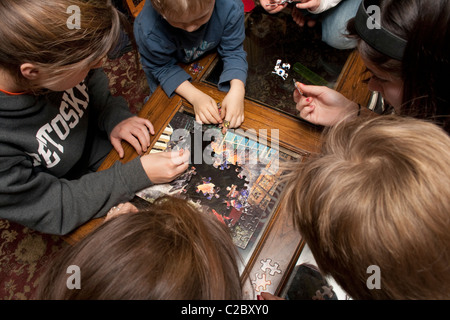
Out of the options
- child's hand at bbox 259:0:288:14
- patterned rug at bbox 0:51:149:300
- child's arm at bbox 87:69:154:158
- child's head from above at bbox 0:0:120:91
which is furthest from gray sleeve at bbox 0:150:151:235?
child's hand at bbox 259:0:288:14

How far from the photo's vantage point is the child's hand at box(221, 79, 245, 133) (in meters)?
1.08

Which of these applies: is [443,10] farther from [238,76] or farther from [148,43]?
[148,43]

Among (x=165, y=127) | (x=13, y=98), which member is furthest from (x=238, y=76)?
(x=13, y=98)

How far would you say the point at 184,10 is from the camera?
0.94 meters

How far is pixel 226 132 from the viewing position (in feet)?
3.57

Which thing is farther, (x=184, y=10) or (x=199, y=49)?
(x=199, y=49)

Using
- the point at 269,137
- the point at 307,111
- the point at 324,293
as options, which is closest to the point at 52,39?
the point at 269,137

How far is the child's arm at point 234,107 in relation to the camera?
3.54ft

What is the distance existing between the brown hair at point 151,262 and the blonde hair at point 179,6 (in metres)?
0.65

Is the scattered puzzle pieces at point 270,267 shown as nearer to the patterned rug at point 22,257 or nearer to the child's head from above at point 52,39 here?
the child's head from above at point 52,39

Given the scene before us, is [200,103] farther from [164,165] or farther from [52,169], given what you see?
[52,169]

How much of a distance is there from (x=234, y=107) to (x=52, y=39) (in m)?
0.60

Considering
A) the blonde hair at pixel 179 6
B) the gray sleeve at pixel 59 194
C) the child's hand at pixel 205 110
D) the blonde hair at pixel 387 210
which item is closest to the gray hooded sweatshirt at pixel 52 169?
the gray sleeve at pixel 59 194
